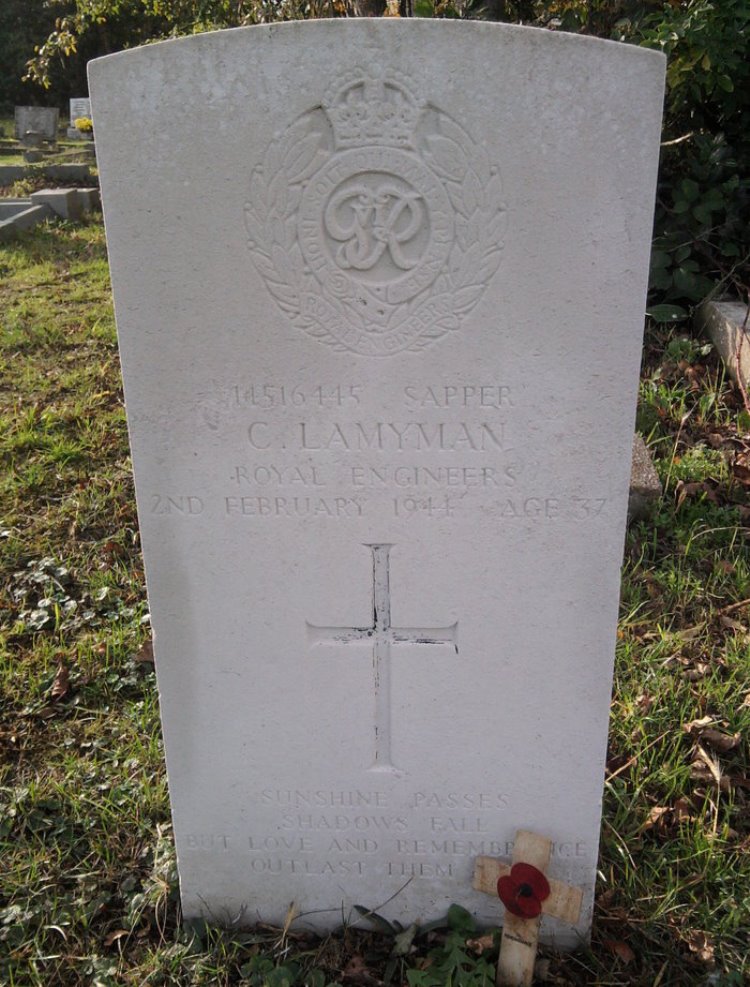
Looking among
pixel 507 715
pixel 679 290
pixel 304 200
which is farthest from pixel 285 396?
pixel 679 290

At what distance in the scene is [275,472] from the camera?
5.72 feet

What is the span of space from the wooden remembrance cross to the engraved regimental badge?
1.22 meters

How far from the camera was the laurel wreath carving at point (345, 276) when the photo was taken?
4.86ft

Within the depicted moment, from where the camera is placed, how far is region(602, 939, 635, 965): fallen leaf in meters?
2.05

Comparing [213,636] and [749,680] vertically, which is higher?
[213,636]

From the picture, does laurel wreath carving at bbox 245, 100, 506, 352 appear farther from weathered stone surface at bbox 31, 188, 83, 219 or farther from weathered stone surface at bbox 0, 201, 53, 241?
weathered stone surface at bbox 31, 188, 83, 219

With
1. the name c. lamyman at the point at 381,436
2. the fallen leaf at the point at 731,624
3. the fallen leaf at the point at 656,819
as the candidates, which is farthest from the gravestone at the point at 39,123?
the fallen leaf at the point at 656,819

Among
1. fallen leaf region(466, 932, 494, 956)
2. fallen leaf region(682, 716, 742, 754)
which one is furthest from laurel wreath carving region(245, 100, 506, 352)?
fallen leaf region(682, 716, 742, 754)

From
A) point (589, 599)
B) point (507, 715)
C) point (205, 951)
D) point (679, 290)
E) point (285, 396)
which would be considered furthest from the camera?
point (679, 290)

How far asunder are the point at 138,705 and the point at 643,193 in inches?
84.6

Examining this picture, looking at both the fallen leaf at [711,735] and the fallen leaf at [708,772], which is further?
the fallen leaf at [711,735]

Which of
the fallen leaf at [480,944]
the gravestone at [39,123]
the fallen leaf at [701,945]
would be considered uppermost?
the gravestone at [39,123]

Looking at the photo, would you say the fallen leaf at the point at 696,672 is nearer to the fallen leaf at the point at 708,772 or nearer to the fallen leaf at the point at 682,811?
the fallen leaf at the point at 708,772

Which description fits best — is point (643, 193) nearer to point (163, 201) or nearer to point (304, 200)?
point (304, 200)
